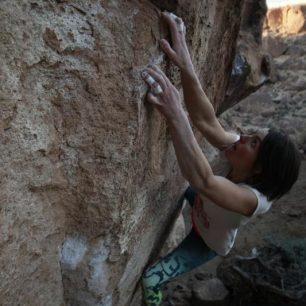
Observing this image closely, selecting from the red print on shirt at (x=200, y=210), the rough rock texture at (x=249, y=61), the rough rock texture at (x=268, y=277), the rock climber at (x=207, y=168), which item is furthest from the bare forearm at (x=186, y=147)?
the rough rock texture at (x=268, y=277)

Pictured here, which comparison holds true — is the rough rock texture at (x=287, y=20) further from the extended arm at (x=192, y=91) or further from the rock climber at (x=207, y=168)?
the extended arm at (x=192, y=91)

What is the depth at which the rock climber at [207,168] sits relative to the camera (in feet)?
4.58

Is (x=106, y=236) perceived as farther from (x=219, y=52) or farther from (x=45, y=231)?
(x=219, y=52)

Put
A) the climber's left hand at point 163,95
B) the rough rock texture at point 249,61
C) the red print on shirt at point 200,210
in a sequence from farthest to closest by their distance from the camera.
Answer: the rough rock texture at point 249,61, the red print on shirt at point 200,210, the climber's left hand at point 163,95

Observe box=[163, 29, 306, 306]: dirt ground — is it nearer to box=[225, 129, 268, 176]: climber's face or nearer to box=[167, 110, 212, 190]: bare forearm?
box=[225, 129, 268, 176]: climber's face

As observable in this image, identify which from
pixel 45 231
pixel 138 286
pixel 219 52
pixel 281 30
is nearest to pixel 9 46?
pixel 45 231

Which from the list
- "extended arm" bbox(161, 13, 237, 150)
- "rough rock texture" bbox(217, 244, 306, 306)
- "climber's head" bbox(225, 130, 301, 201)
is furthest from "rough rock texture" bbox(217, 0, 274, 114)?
"rough rock texture" bbox(217, 244, 306, 306)

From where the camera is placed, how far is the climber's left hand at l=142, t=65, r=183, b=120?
4.47ft

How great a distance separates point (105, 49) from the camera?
4.08 ft

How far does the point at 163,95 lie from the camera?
1380 millimetres

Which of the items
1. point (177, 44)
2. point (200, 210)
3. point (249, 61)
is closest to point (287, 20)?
point (249, 61)

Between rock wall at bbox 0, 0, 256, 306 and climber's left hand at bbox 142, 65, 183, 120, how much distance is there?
0.03 metres

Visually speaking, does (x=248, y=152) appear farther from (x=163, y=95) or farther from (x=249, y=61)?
(x=249, y=61)

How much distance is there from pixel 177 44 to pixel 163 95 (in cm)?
21
